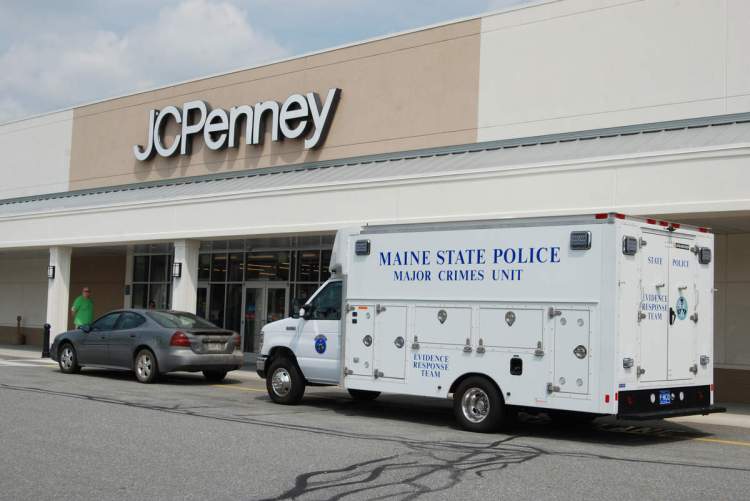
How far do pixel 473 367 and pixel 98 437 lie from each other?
477cm

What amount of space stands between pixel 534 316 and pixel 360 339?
2.97 meters

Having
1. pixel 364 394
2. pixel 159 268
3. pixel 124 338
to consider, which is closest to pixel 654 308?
pixel 364 394

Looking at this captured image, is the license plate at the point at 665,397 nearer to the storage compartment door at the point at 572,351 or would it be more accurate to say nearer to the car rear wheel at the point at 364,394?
the storage compartment door at the point at 572,351

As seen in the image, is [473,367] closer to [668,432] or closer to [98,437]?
[668,432]

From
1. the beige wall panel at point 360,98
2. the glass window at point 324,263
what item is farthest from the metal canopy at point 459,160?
the glass window at point 324,263

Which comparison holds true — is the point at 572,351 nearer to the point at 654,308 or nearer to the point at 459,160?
the point at 654,308

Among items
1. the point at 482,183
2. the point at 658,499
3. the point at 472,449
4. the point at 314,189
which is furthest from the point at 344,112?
the point at 658,499

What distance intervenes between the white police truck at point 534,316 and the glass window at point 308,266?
10.7m

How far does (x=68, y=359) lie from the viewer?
736 inches

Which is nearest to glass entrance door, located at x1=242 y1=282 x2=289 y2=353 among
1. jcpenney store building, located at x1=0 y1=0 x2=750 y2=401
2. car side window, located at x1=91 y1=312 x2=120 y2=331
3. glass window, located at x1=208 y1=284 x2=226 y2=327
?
jcpenney store building, located at x1=0 y1=0 x2=750 y2=401

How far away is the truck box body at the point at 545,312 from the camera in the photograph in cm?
1045

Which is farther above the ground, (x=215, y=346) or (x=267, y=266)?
(x=267, y=266)

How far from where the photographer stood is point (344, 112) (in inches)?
871

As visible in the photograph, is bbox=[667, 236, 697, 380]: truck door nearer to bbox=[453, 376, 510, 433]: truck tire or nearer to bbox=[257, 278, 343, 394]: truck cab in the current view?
bbox=[453, 376, 510, 433]: truck tire
